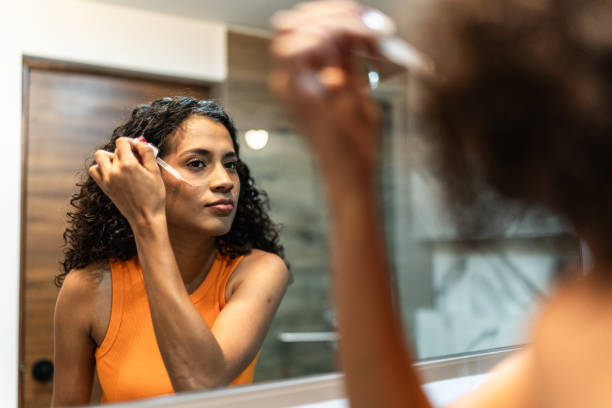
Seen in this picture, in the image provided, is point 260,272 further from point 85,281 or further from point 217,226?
point 85,281

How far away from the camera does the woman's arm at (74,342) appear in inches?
20.4

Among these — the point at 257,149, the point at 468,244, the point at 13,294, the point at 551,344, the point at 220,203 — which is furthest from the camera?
the point at 257,149

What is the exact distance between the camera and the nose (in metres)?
0.60

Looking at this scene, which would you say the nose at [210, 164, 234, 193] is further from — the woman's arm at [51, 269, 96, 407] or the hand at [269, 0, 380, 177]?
the hand at [269, 0, 380, 177]

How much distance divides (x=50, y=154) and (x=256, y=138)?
0.90ft

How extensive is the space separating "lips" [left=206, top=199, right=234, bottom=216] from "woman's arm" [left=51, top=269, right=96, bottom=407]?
166mm

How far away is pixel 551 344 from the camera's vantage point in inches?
8.9

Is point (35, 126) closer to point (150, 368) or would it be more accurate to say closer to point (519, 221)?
point (150, 368)

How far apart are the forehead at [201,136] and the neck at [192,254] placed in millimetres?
103

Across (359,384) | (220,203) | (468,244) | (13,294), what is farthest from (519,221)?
(13,294)

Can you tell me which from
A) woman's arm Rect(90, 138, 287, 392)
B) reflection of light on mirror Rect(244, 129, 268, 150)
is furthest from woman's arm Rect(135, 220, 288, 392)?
reflection of light on mirror Rect(244, 129, 268, 150)

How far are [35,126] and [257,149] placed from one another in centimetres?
29

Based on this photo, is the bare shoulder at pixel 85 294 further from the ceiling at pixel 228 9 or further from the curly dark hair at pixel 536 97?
the curly dark hair at pixel 536 97

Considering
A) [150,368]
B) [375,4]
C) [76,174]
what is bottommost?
[150,368]
